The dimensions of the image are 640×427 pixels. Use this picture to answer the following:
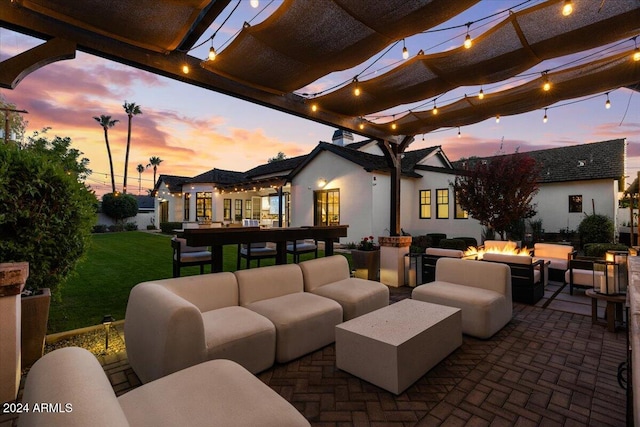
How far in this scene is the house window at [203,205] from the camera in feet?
60.7

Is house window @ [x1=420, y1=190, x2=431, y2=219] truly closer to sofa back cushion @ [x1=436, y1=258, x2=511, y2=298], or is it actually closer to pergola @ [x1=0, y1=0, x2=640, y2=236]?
pergola @ [x1=0, y1=0, x2=640, y2=236]

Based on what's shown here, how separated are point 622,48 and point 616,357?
3297mm

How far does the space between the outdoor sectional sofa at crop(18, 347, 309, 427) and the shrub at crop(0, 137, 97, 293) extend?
218 cm

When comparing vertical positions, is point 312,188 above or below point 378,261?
above

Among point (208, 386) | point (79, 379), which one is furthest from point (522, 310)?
point (79, 379)

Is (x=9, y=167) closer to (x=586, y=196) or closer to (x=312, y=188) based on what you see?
(x=312, y=188)

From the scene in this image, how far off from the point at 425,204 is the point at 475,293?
31.2ft

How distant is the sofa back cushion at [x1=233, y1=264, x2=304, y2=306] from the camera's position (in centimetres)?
346

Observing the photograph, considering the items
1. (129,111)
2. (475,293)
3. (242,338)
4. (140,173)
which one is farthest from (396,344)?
(140,173)

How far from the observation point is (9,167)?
2793mm

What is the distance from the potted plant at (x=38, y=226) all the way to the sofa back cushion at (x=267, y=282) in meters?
1.81

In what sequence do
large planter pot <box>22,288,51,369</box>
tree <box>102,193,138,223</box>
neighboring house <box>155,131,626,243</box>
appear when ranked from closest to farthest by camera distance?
large planter pot <box>22,288,51,369</box>
neighboring house <box>155,131,626,243</box>
tree <box>102,193,138,223</box>

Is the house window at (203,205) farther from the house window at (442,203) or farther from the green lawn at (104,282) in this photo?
the house window at (442,203)

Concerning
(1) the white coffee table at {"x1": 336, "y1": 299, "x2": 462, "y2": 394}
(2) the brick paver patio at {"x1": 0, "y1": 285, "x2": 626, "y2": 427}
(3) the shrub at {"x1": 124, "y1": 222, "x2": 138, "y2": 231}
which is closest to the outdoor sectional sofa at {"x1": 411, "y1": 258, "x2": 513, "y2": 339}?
(2) the brick paver patio at {"x1": 0, "y1": 285, "x2": 626, "y2": 427}
